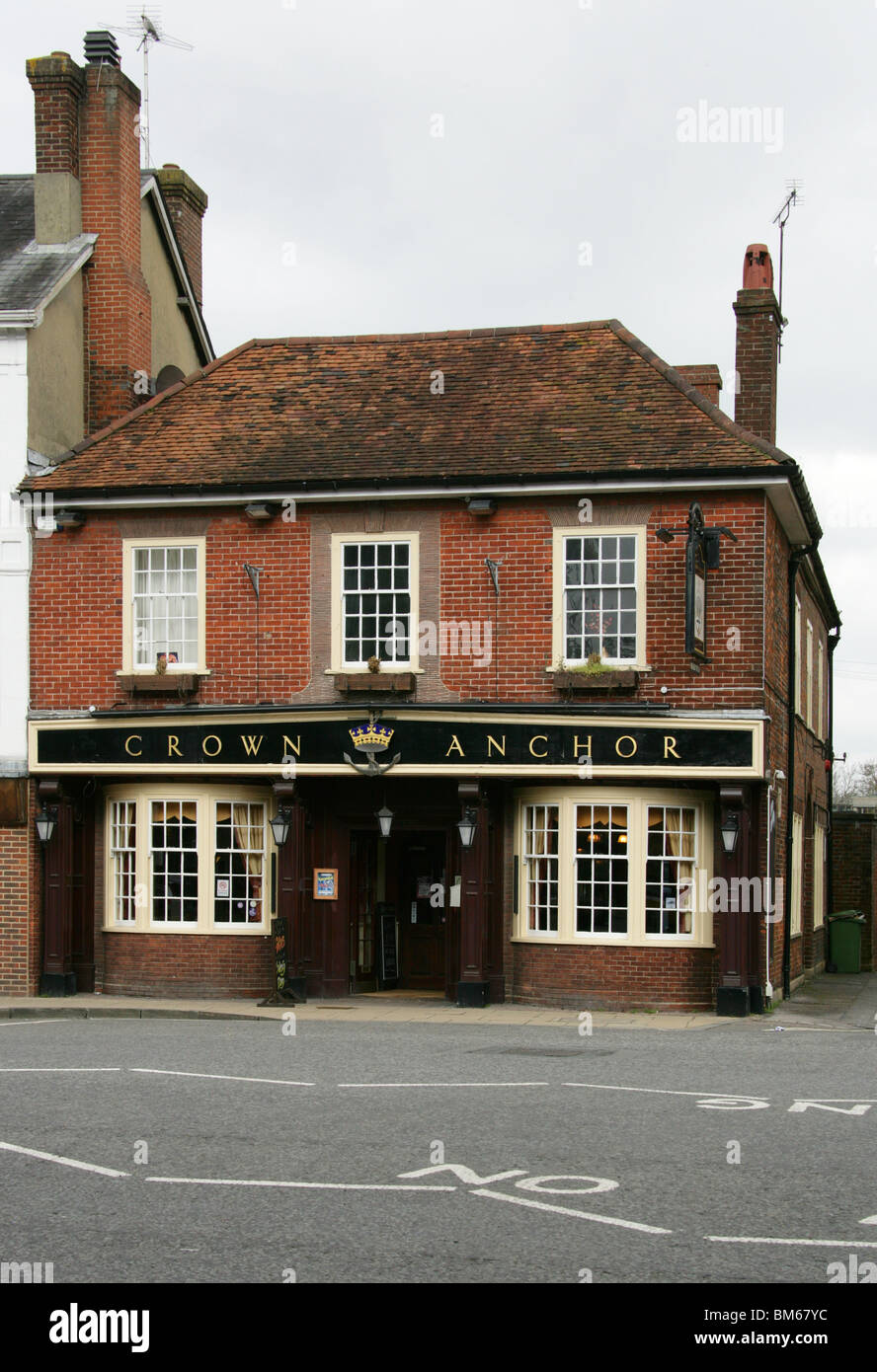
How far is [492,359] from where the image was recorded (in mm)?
22422

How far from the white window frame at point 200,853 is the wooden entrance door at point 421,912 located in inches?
80.4

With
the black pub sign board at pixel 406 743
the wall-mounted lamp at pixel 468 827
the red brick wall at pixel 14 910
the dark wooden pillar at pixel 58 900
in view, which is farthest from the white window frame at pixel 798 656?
the red brick wall at pixel 14 910

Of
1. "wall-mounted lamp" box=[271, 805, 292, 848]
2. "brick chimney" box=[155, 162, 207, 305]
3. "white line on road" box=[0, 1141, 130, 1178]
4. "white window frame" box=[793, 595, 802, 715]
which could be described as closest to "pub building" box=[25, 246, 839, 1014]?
"wall-mounted lamp" box=[271, 805, 292, 848]

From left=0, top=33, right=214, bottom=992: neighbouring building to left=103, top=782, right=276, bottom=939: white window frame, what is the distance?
0.84 meters

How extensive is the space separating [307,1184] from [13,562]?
47.3ft

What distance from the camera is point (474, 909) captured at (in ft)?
65.0

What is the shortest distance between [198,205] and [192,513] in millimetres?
9006

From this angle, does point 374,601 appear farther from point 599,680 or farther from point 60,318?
point 60,318

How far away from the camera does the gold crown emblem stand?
19.8 metres


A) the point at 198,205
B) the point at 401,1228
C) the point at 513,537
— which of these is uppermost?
the point at 198,205

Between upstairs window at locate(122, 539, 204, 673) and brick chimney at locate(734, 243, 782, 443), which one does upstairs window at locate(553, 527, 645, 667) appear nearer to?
brick chimney at locate(734, 243, 782, 443)

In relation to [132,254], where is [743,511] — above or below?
below
